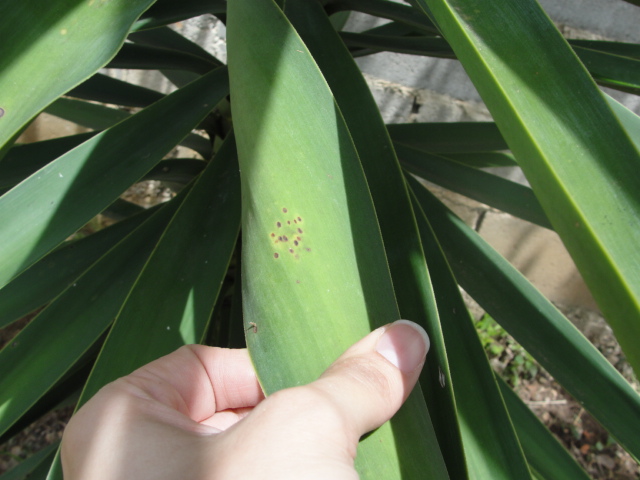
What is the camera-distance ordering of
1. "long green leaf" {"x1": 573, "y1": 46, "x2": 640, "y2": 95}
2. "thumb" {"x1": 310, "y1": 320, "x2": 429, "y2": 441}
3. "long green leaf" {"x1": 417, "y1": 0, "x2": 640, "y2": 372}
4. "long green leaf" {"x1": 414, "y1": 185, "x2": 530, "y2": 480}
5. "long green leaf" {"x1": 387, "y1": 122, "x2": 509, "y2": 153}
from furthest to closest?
"long green leaf" {"x1": 387, "y1": 122, "x2": 509, "y2": 153} < "long green leaf" {"x1": 573, "y1": 46, "x2": 640, "y2": 95} < "long green leaf" {"x1": 414, "y1": 185, "x2": 530, "y2": 480} < "thumb" {"x1": 310, "y1": 320, "x2": 429, "y2": 441} < "long green leaf" {"x1": 417, "y1": 0, "x2": 640, "y2": 372}

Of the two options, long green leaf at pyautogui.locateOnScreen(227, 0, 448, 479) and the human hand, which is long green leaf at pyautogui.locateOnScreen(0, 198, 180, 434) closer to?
the human hand

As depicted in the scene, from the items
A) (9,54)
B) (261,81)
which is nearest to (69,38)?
(9,54)

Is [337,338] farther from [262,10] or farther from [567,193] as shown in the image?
[262,10]

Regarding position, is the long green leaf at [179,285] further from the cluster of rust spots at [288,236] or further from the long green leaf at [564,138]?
the long green leaf at [564,138]

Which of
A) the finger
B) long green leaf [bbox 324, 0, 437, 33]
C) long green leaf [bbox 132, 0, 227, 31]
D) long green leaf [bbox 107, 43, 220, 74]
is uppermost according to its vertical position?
long green leaf [bbox 132, 0, 227, 31]

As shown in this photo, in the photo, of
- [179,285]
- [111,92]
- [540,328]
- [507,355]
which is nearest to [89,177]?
[179,285]

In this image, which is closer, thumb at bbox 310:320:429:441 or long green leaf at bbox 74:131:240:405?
thumb at bbox 310:320:429:441

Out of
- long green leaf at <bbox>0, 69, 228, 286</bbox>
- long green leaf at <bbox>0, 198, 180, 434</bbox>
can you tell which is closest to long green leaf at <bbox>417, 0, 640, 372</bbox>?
long green leaf at <bbox>0, 69, 228, 286</bbox>

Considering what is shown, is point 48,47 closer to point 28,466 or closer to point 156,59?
point 156,59
